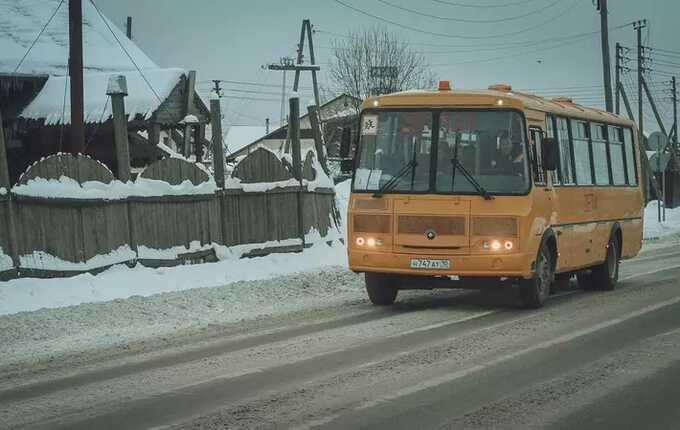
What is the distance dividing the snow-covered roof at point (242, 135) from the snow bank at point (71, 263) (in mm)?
99589

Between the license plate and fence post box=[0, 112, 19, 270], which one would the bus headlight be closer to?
the license plate

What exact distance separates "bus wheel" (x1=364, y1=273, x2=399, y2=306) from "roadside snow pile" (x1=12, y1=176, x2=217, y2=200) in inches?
174

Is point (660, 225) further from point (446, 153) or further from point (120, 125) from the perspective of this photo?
point (446, 153)

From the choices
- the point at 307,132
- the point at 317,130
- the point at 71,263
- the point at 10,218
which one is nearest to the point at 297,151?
the point at 317,130

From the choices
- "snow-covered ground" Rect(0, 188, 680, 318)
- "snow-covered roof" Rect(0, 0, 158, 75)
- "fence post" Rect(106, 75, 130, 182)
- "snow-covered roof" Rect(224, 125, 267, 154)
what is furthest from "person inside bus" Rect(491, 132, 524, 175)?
"snow-covered roof" Rect(224, 125, 267, 154)

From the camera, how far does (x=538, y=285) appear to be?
1305cm

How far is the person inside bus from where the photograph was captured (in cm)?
1265

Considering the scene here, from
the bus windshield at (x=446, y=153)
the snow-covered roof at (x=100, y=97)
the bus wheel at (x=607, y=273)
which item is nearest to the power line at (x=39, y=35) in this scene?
the snow-covered roof at (x=100, y=97)

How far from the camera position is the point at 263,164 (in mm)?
19562

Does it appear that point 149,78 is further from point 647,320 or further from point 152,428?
point 152,428

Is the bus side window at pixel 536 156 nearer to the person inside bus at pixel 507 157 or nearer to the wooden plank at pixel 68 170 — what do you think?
the person inside bus at pixel 507 157

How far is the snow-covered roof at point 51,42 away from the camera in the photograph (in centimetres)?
2716

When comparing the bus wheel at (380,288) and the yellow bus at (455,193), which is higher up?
the yellow bus at (455,193)

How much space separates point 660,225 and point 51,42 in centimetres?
2278
